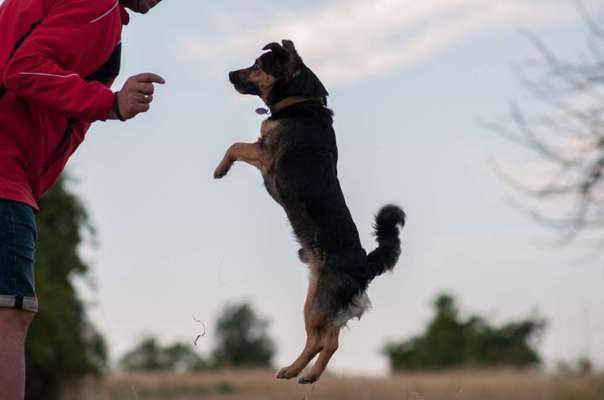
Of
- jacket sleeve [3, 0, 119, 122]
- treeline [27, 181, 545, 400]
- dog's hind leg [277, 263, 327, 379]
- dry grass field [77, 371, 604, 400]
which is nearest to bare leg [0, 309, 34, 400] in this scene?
jacket sleeve [3, 0, 119, 122]

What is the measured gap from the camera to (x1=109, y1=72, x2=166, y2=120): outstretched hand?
14.1 ft

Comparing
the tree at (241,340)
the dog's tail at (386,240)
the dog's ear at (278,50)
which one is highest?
the tree at (241,340)

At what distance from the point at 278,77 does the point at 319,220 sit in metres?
1.14

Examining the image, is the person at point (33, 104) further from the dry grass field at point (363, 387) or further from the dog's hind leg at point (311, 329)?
the dry grass field at point (363, 387)

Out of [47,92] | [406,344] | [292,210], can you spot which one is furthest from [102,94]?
[406,344]

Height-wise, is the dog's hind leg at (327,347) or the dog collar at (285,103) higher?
the dog collar at (285,103)

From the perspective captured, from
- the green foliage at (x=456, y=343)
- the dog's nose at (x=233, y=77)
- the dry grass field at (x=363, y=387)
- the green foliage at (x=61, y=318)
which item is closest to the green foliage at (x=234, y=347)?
the green foliage at (x=456, y=343)

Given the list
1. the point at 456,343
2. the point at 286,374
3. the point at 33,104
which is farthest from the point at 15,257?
the point at 456,343

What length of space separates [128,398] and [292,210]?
772 inches

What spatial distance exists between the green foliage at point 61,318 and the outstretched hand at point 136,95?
64.9ft

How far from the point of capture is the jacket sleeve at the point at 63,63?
4164mm

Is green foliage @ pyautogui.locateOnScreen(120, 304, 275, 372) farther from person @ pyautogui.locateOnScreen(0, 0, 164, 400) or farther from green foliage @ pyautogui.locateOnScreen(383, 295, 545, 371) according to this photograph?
person @ pyautogui.locateOnScreen(0, 0, 164, 400)

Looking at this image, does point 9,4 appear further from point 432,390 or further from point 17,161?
point 432,390

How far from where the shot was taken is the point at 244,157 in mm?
5566
